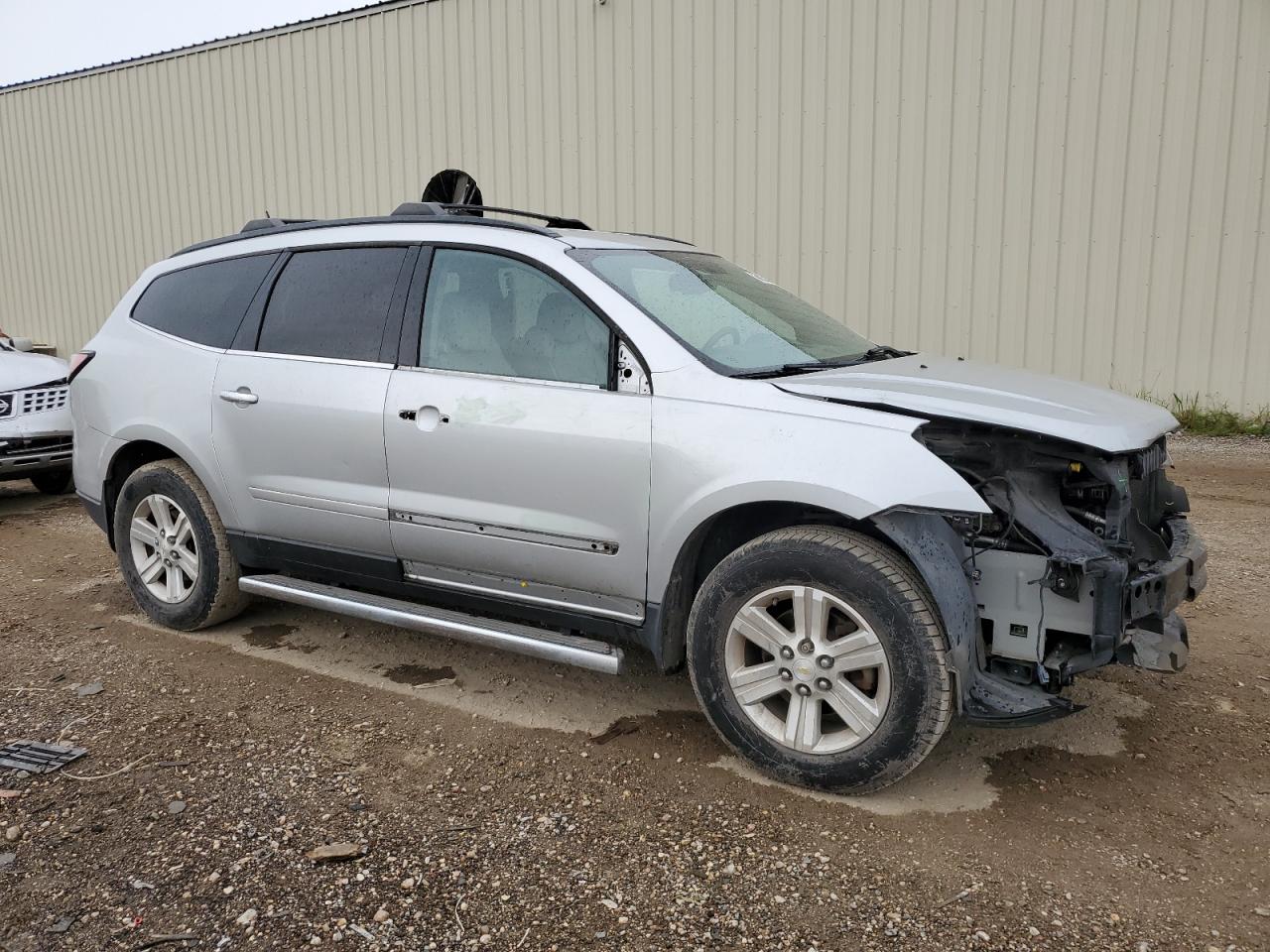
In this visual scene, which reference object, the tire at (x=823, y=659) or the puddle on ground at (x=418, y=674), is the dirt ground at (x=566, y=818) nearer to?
the puddle on ground at (x=418, y=674)

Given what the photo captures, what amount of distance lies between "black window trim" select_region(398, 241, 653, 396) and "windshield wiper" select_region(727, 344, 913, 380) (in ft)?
1.16

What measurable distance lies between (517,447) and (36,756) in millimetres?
1947

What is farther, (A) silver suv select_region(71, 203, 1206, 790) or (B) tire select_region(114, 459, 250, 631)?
(B) tire select_region(114, 459, 250, 631)

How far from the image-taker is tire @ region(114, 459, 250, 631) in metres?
4.42

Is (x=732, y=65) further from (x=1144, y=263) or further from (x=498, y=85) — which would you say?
(x=1144, y=263)

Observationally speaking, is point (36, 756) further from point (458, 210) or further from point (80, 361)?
point (458, 210)

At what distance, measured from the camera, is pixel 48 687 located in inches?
157

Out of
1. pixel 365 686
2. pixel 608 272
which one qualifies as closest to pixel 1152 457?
pixel 608 272

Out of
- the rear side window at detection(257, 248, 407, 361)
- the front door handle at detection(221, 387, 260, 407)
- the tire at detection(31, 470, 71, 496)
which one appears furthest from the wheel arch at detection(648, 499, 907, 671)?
the tire at detection(31, 470, 71, 496)

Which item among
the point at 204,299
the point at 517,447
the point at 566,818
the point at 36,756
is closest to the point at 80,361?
the point at 204,299

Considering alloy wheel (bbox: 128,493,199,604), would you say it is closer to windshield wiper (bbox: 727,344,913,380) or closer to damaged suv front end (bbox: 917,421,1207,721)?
windshield wiper (bbox: 727,344,913,380)

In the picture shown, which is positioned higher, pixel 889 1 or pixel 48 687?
pixel 889 1

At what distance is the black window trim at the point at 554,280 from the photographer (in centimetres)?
335

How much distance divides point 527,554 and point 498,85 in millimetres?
9229
